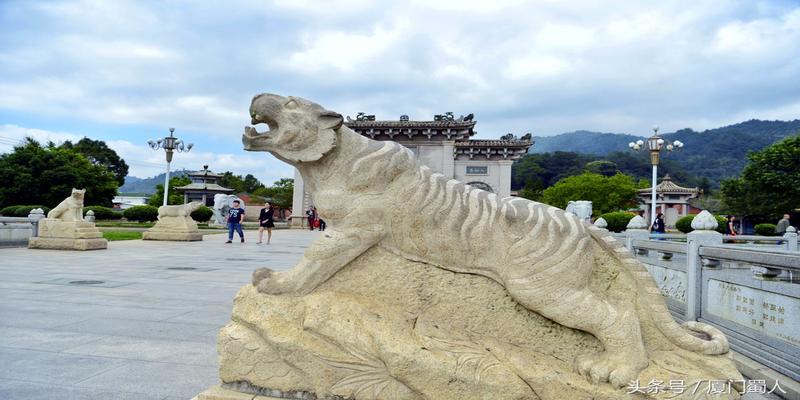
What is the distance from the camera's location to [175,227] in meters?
14.7

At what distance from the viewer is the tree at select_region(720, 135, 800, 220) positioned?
2652cm

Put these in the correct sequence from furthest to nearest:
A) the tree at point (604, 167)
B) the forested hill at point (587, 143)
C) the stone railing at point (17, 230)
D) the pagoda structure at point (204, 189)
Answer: the forested hill at point (587, 143), the tree at point (604, 167), the pagoda structure at point (204, 189), the stone railing at point (17, 230)

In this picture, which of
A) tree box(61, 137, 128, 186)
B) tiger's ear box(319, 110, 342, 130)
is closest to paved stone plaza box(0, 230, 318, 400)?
tiger's ear box(319, 110, 342, 130)

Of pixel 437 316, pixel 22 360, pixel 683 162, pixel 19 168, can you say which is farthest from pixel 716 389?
pixel 683 162

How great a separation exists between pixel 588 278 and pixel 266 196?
42852mm

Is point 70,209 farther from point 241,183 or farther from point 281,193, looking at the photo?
point 241,183

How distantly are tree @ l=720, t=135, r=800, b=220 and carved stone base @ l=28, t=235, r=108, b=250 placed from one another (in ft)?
104

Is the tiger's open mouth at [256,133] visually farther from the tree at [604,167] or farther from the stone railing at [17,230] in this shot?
the tree at [604,167]

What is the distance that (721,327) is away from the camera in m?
4.27

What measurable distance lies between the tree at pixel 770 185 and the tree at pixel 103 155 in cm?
4637

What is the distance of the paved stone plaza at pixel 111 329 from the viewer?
9.03 ft

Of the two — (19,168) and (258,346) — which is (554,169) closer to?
(19,168)

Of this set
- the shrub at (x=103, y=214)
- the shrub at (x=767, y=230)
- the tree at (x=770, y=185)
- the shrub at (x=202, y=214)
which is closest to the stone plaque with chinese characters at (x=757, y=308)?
the shrub at (x=767, y=230)

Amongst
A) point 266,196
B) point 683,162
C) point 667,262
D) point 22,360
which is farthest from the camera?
point 683,162
